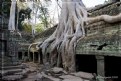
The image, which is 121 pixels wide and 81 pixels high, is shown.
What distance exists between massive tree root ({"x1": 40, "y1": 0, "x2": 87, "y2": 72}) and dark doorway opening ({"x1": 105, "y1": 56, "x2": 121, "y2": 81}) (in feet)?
5.44

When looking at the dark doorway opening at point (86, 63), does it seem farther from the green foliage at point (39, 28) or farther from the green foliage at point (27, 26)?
the green foliage at point (39, 28)

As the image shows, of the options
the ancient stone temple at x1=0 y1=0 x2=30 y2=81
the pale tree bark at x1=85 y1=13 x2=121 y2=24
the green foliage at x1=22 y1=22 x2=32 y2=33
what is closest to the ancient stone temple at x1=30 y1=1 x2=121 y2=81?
the pale tree bark at x1=85 y1=13 x2=121 y2=24

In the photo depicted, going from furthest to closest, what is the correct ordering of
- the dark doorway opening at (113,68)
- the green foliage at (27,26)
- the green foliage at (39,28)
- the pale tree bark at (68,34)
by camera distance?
the green foliage at (39,28) → the green foliage at (27,26) → the pale tree bark at (68,34) → the dark doorway opening at (113,68)

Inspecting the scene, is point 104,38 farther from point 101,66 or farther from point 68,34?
point 68,34

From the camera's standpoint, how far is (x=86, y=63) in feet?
25.6

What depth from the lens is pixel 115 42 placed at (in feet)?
17.1

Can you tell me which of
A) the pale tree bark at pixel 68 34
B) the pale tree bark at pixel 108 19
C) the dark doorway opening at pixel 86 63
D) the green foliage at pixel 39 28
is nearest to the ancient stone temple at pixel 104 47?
the dark doorway opening at pixel 86 63

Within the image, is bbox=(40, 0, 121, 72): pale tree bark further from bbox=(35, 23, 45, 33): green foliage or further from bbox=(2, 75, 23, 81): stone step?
bbox=(35, 23, 45, 33): green foliage

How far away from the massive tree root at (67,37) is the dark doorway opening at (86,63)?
1.30 ft

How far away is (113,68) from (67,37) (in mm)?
2641

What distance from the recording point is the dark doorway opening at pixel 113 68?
5742 mm

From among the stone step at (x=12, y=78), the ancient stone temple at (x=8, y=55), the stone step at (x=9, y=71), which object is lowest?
the stone step at (x=12, y=78)

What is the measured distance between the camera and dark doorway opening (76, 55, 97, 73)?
24.3 feet

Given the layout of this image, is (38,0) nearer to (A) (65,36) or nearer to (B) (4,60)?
(A) (65,36)
